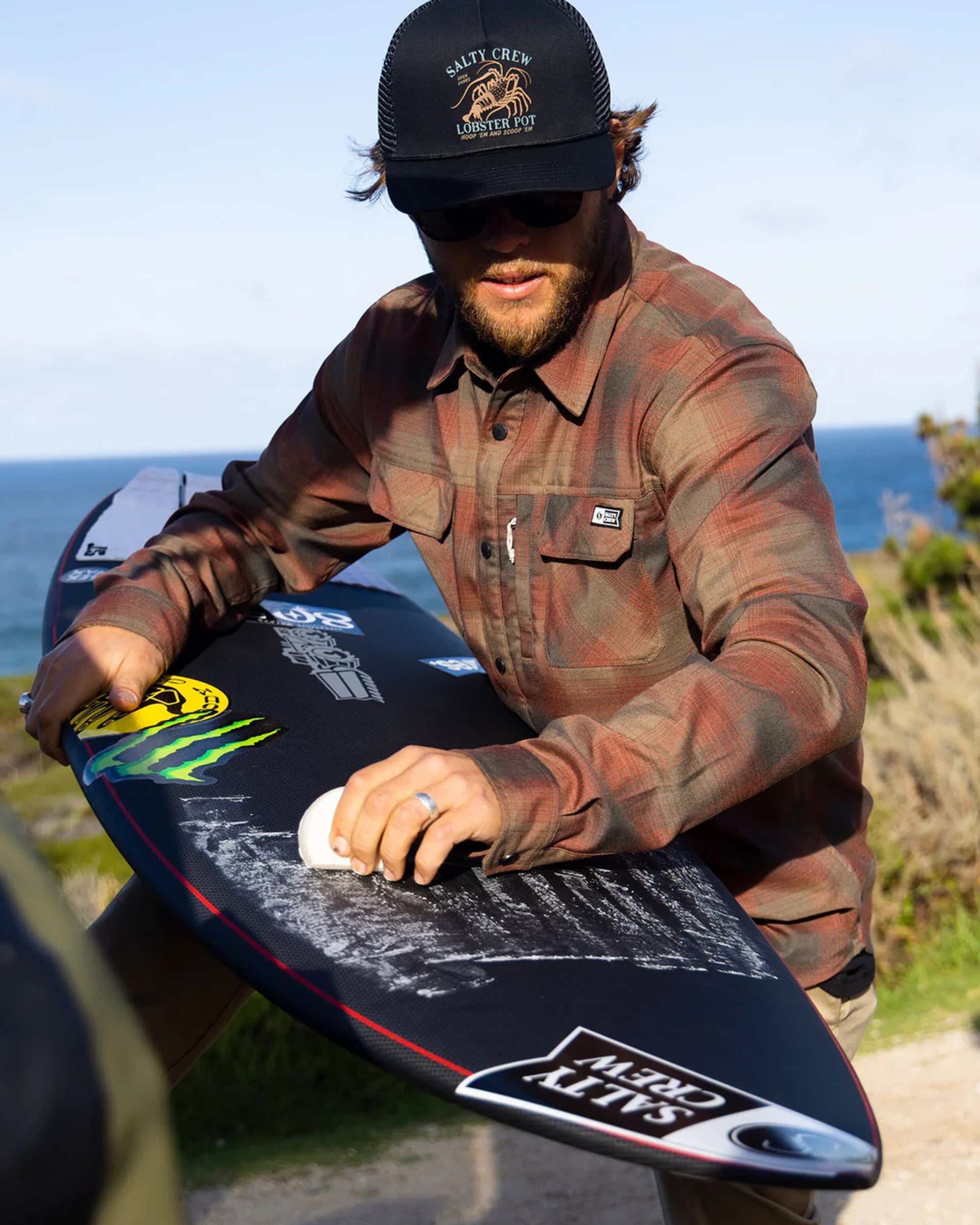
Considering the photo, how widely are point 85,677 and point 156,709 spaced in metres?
0.14

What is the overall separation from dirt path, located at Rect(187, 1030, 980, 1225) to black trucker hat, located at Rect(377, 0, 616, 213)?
8.73ft

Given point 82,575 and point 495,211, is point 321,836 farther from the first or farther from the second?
point 82,575

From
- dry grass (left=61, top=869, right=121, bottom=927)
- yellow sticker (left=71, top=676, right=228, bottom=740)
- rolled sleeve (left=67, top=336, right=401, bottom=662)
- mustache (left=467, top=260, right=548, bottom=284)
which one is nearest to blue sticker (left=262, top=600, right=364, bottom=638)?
rolled sleeve (left=67, top=336, right=401, bottom=662)

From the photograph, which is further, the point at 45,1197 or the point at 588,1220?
the point at 588,1220

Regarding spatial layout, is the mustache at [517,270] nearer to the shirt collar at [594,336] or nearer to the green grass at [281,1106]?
the shirt collar at [594,336]

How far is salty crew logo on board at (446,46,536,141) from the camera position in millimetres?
1993

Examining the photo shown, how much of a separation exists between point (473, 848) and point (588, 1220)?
7.64 feet

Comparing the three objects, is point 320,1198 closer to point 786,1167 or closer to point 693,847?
point 693,847

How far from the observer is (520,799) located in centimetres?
169

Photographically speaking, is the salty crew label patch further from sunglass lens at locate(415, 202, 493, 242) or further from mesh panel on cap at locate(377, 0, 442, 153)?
mesh panel on cap at locate(377, 0, 442, 153)

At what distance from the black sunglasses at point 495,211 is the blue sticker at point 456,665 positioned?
1169 millimetres

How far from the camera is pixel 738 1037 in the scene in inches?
68.0

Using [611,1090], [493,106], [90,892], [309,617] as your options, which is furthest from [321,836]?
[90,892]

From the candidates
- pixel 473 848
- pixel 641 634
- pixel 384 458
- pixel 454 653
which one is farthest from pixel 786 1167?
pixel 454 653
